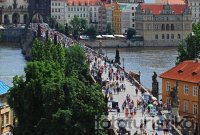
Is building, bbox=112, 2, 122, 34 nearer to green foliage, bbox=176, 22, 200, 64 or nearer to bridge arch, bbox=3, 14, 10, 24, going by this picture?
bridge arch, bbox=3, 14, 10, 24

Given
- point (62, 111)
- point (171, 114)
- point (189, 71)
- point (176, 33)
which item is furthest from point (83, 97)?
point (176, 33)

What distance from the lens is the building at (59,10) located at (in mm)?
151350

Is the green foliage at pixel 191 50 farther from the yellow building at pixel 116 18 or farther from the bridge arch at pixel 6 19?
the bridge arch at pixel 6 19

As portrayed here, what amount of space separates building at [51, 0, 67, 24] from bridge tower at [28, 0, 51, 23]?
3.89 ft

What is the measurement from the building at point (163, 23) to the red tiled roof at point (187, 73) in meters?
82.3

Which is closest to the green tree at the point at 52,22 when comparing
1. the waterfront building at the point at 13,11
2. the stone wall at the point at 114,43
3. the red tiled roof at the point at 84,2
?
the red tiled roof at the point at 84,2

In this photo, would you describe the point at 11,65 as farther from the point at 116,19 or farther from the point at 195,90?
the point at 116,19

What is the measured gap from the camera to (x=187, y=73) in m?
43.0

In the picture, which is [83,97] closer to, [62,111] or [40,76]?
[62,111]

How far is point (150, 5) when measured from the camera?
429 ft

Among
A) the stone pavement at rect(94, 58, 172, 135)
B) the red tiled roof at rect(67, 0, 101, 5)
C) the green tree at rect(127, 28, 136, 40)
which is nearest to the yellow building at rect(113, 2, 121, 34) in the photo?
the red tiled roof at rect(67, 0, 101, 5)

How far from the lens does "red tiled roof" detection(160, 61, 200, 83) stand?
1644 inches

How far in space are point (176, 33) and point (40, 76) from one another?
325 ft

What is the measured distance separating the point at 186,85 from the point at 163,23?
292 ft
